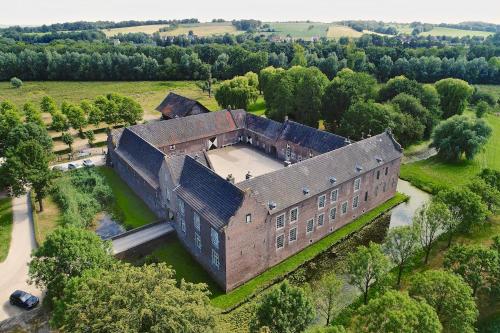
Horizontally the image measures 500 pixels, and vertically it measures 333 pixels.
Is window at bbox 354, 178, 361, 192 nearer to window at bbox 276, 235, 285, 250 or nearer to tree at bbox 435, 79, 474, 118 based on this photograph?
window at bbox 276, 235, 285, 250

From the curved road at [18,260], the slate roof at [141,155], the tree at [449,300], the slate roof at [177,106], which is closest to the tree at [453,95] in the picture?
the slate roof at [177,106]

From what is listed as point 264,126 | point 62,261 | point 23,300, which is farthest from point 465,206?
point 23,300

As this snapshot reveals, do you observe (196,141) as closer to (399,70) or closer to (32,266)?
(32,266)

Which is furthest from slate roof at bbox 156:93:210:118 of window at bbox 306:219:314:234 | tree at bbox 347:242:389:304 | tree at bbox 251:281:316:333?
tree at bbox 251:281:316:333

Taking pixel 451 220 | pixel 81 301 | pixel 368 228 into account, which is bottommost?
pixel 368 228

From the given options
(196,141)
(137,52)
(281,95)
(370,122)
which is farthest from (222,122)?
(137,52)

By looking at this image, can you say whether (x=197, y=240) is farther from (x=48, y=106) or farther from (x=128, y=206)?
(x=48, y=106)
